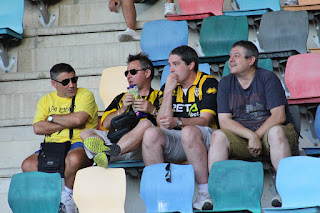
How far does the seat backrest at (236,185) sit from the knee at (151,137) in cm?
51

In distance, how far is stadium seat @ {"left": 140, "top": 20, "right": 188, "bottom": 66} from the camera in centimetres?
499

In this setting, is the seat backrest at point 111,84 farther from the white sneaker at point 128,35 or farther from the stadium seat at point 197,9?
the stadium seat at point 197,9

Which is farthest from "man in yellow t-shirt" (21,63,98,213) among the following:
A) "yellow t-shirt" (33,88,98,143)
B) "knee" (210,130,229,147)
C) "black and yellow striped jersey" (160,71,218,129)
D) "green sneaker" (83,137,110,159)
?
"knee" (210,130,229,147)

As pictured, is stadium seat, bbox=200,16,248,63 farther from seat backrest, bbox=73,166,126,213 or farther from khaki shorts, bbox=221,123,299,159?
seat backrest, bbox=73,166,126,213

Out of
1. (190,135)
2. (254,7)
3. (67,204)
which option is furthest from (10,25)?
(190,135)

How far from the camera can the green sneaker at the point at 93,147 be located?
368 centimetres

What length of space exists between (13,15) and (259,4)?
2187mm

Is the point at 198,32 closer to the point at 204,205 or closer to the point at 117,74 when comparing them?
the point at 117,74

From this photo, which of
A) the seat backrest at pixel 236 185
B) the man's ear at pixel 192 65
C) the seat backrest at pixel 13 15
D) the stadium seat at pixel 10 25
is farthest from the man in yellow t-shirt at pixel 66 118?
the seat backrest at pixel 13 15

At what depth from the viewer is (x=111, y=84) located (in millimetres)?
4684

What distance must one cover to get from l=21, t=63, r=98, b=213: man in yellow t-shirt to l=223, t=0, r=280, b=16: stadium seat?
5.43 feet

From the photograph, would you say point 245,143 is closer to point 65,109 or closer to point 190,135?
point 190,135

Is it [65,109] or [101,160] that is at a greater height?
[65,109]

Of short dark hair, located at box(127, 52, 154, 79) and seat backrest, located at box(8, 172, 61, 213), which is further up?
short dark hair, located at box(127, 52, 154, 79)
